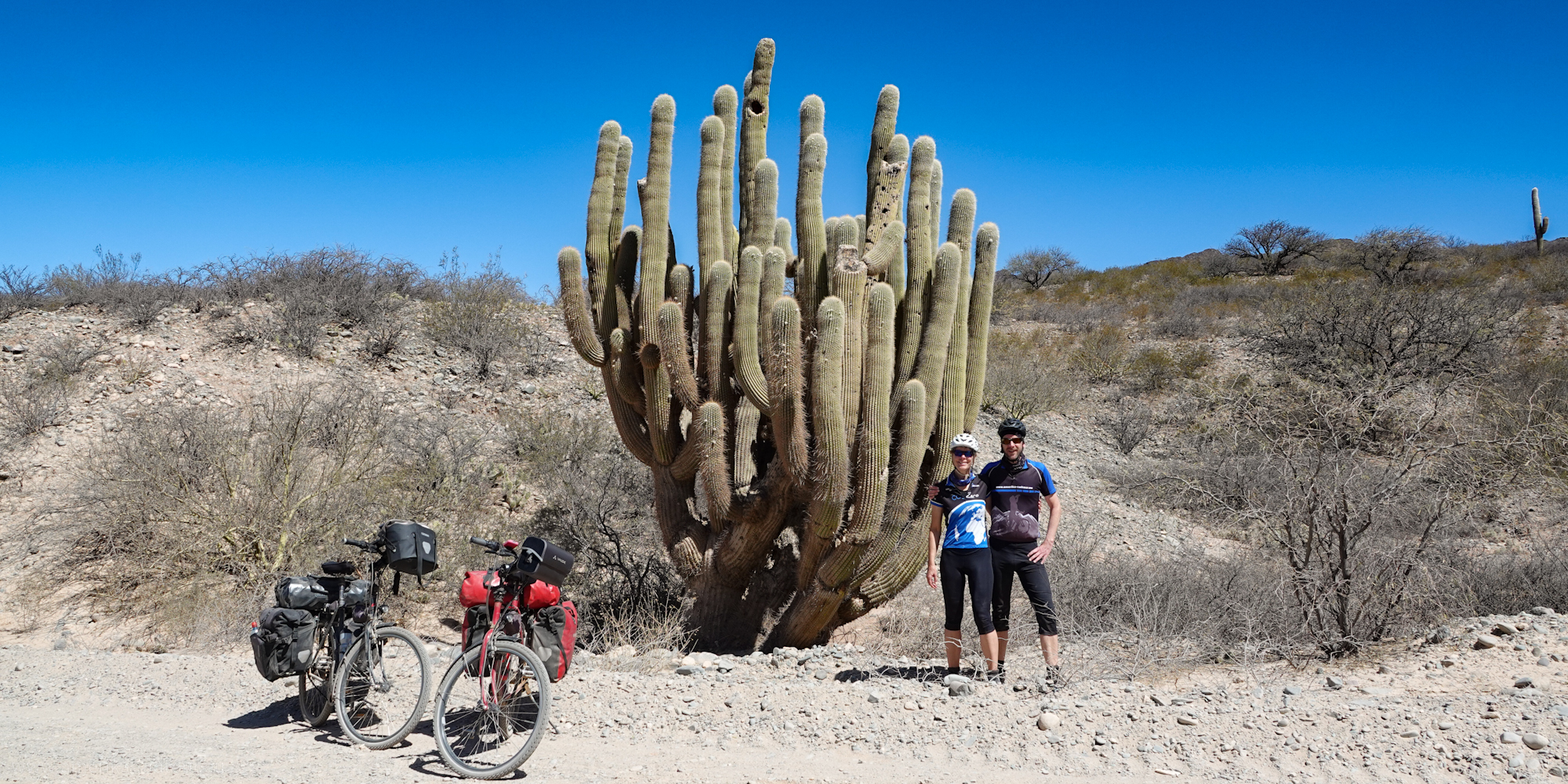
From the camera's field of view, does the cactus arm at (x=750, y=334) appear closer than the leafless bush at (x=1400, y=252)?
Yes

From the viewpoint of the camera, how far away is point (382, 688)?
4598mm

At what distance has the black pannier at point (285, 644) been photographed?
4586 millimetres

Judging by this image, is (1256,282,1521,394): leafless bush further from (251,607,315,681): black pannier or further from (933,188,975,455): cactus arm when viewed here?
(251,607,315,681): black pannier

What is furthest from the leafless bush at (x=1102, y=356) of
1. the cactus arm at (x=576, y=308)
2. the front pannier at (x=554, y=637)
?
the front pannier at (x=554, y=637)

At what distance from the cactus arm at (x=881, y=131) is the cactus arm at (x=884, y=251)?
0.52 meters

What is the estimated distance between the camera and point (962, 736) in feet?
14.7

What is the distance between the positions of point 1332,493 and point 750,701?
4198 millimetres

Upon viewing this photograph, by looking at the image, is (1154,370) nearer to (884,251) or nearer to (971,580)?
(884,251)

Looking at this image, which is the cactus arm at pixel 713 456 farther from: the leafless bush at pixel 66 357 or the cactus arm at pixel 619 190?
the leafless bush at pixel 66 357

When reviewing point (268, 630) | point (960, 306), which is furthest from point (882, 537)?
point (268, 630)

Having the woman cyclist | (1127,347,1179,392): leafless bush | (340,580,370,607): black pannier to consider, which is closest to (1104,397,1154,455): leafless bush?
(1127,347,1179,392): leafless bush

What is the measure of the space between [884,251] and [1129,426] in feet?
34.2

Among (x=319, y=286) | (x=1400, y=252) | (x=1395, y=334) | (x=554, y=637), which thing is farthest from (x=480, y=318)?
(x=1400, y=252)

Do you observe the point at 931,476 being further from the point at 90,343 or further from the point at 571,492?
the point at 90,343
